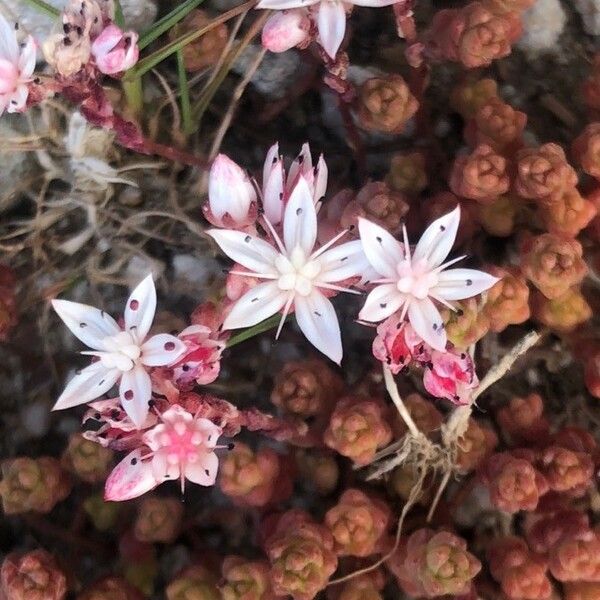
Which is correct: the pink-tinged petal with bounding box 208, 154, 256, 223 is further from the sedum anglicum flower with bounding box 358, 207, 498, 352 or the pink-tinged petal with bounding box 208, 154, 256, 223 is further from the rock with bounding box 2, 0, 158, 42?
the rock with bounding box 2, 0, 158, 42

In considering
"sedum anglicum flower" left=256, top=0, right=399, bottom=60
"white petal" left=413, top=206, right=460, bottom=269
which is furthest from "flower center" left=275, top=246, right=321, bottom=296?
"sedum anglicum flower" left=256, top=0, right=399, bottom=60

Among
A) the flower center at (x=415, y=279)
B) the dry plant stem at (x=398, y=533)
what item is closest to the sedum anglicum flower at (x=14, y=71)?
the flower center at (x=415, y=279)

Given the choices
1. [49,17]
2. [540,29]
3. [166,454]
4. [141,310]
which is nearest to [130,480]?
[166,454]

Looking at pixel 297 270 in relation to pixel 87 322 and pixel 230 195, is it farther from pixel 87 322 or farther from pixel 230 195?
pixel 87 322

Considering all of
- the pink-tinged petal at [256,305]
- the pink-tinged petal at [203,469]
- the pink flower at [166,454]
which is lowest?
the pink-tinged petal at [203,469]

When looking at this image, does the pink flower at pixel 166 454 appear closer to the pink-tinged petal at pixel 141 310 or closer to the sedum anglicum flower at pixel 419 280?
the pink-tinged petal at pixel 141 310

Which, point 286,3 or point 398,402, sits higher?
point 286,3
